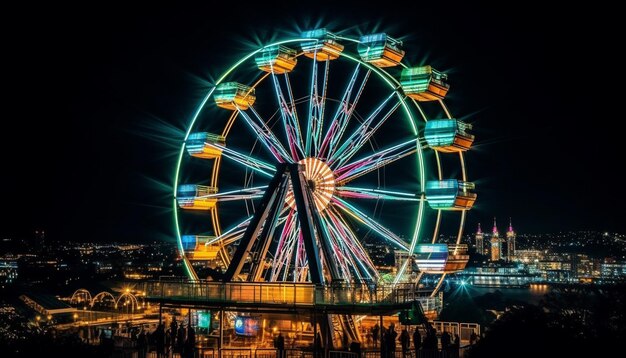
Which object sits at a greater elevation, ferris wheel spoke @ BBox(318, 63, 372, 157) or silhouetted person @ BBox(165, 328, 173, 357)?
ferris wheel spoke @ BBox(318, 63, 372, 157)

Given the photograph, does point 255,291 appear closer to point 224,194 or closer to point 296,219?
point 296,219

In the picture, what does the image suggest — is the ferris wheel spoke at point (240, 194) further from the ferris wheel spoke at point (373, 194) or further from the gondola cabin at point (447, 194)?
the gondola cabin at point (447, 194)

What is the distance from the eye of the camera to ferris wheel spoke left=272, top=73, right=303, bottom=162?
35.5 m

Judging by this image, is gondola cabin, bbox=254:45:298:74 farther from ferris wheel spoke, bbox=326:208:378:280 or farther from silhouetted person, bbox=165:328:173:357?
silhouetted person, bbox=165:328:173:357

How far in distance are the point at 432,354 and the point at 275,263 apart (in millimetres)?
12948

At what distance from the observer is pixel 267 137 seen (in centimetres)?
3681

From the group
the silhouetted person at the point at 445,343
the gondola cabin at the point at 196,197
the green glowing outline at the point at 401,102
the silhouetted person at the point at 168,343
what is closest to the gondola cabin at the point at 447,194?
the green glowing outline at the point at 401,102

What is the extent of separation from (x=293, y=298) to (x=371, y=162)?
32.7 feet

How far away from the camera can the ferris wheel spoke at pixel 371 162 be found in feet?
112

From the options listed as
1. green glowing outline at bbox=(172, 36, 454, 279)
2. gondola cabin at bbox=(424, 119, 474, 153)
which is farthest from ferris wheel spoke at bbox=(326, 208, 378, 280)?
gondola cabin at bbox=(424, 119, 474, 153)

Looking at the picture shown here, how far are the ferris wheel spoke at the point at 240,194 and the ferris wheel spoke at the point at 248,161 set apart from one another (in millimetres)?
841

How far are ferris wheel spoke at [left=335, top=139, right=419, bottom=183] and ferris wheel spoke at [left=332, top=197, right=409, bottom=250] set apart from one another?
129 cm

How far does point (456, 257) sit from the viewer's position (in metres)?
33.7

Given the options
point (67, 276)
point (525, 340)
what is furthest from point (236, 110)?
point (67, 276)
